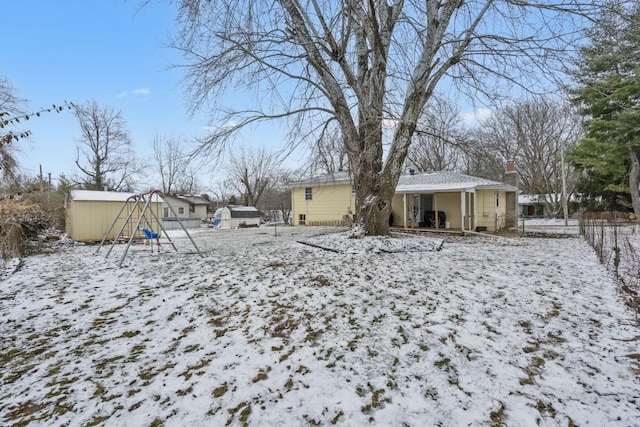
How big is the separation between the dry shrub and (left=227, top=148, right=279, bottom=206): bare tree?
2382cm

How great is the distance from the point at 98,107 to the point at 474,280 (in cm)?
3455

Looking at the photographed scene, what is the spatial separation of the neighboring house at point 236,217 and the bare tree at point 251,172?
10.4 m

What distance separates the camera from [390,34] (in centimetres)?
883

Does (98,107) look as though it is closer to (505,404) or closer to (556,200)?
(505,404)

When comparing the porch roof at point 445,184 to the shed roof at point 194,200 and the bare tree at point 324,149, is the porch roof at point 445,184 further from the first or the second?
the shed roof at point 194,200

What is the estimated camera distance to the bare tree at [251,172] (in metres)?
34.9

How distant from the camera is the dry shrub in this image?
796 centimetres

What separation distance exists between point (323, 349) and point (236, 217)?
22.2 metres

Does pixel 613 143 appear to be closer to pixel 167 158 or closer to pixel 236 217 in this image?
pixel 236 217

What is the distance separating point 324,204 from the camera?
20328 mm

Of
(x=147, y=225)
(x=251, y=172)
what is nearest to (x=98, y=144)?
(x=251, y=172)

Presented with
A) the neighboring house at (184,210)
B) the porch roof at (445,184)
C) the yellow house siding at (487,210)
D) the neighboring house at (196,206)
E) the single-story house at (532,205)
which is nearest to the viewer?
the porch roof at (445,184)

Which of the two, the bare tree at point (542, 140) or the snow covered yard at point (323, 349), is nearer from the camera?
the snow covered yard at point (323, 349)

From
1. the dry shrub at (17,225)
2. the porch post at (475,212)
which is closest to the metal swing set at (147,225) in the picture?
the dry shrub at (17,225)
